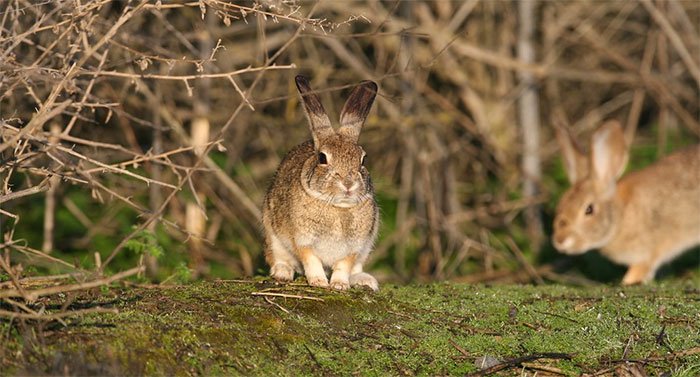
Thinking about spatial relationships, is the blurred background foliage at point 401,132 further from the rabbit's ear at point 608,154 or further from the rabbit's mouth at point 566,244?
the rabbit's ear at point 608,154

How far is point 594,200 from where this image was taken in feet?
29.7

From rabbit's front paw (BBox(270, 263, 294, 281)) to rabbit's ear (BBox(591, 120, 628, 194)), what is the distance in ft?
13.6

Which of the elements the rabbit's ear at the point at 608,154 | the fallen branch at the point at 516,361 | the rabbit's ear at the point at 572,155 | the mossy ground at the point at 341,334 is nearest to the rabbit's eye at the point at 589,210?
the rabbit's ear at the point at 608,154

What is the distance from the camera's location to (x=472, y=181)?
11172mm

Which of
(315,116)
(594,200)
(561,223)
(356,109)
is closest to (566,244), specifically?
(561,223)

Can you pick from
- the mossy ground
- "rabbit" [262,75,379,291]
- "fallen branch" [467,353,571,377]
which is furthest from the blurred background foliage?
"fallen branch" [467,353,571,377]

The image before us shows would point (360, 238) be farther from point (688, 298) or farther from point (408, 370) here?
point (688, 298)

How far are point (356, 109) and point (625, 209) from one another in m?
4.42

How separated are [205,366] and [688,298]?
3139 mm

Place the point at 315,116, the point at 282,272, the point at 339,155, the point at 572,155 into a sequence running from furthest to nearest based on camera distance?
1. the point at 572,155
2. the point at 282,272
3. the point at 315,116
4. the point at 339,155

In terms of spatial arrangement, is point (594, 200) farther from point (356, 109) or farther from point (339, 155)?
point (339, 155)

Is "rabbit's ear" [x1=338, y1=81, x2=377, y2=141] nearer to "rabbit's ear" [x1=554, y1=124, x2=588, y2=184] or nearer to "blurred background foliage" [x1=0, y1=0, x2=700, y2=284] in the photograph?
"blurred background foliage" [x1=0, y1=0, x2=700, y2=284]

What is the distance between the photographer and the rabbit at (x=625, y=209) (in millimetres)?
8938

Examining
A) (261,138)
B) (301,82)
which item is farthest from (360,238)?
(261,138)
